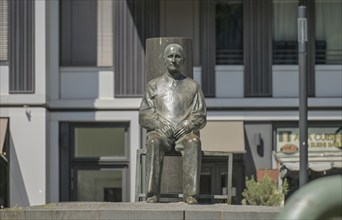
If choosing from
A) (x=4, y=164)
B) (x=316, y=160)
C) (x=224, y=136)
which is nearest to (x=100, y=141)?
(x=4, y=164)

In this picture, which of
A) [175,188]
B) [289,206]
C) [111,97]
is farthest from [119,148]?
[289,206]

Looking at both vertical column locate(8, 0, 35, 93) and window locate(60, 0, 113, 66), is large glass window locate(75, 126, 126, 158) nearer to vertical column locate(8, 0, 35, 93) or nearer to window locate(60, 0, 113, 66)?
window locate(60, 0, 113, 66)

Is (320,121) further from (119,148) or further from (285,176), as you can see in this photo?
(119,148)

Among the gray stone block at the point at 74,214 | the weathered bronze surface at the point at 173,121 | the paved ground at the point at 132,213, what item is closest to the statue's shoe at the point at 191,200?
the weathered bronze surface at the point at 173,121

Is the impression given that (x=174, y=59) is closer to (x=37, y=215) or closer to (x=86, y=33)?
(x=37, y=215)

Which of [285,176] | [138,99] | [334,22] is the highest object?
[334,22]

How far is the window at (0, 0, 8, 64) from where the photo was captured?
29.5 metres

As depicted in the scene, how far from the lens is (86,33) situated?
3036 cm

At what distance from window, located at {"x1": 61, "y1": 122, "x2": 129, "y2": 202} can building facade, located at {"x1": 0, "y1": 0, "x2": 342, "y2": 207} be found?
25 mm

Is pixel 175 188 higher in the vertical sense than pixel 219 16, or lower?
lower

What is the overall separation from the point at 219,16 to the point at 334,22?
3024 mm

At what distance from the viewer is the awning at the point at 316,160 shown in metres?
28.6

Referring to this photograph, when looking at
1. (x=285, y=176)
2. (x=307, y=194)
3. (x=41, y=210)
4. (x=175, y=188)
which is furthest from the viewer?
(x=285, y=176)

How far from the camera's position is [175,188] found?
14844 mm
